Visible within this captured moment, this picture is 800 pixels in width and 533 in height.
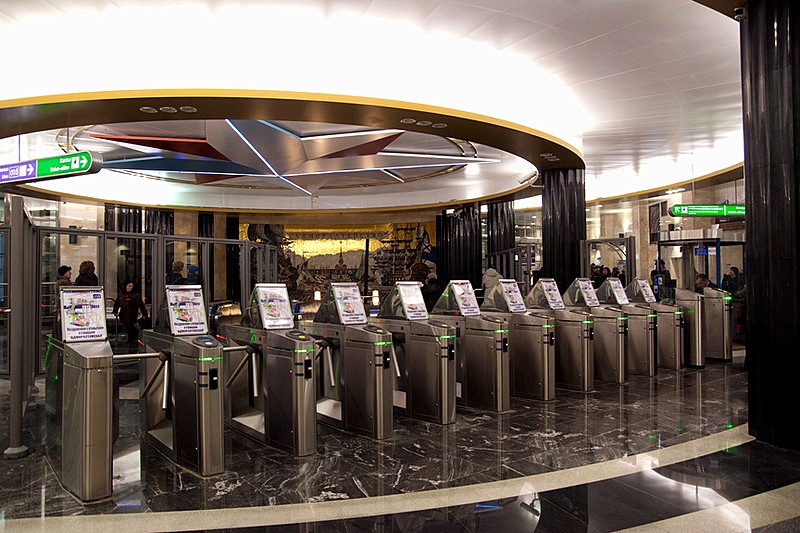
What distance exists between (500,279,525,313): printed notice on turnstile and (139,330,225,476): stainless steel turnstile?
335 cm

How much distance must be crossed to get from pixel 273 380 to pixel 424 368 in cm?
139

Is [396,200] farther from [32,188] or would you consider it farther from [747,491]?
[747,491]

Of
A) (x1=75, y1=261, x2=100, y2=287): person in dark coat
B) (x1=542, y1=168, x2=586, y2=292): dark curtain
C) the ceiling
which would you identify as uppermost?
the ceiling

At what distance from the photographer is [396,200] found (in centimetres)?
1567

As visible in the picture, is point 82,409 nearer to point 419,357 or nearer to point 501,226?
point 419,357

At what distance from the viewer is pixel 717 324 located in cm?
847

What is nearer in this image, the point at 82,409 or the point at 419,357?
the point at 82,409

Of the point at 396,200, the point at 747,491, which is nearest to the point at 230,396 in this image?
the point at 747,491

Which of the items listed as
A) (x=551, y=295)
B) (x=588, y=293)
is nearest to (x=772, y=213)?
(x=551, y=295)

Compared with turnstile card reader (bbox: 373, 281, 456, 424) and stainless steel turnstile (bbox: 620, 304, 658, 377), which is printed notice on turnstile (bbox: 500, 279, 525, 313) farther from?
stainless steel turnstile (bbox: 620, 304, 658, 377)

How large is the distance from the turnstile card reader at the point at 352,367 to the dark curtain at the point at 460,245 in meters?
10.6

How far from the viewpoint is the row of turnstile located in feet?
11.9

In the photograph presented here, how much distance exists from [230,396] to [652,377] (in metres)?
4.96

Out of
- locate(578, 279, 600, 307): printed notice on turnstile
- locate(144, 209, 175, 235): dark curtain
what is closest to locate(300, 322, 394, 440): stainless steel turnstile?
locate(578, 279, 600, 307): printed notice on turnstile
